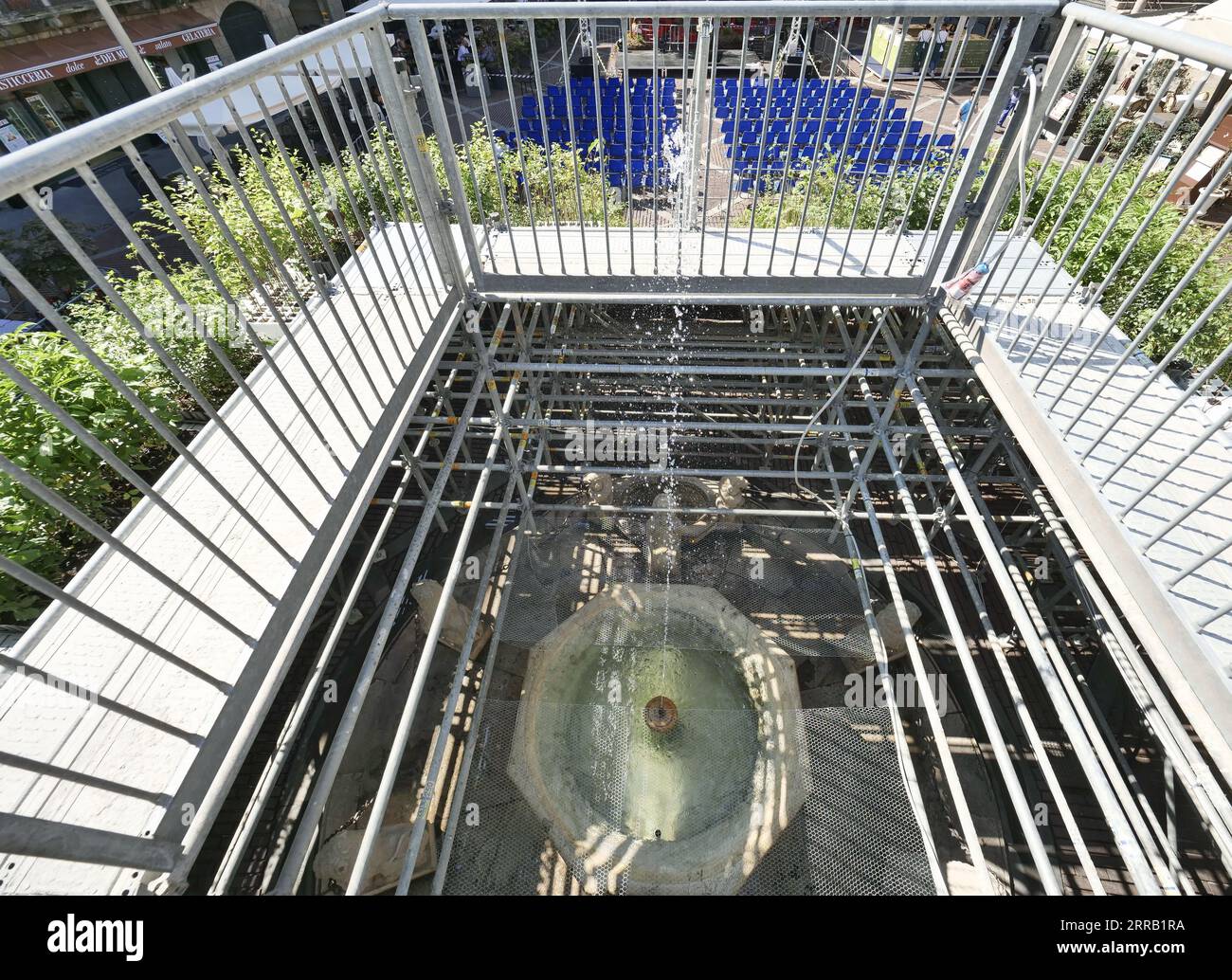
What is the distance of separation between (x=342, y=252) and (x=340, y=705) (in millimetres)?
7262

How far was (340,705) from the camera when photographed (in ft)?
19.9

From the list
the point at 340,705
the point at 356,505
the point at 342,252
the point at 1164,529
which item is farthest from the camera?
the point at 342,252

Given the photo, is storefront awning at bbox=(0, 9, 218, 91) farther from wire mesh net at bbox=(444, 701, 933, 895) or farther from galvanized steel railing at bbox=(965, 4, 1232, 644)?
galvanized steel railing at bbox=(965, 4, 1232, 644)

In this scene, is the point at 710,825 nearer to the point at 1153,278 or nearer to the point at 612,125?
the point at 1153,278

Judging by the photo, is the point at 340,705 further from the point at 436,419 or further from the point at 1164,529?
the point at 1164,529

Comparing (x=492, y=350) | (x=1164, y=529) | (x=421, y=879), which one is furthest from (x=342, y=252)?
(x=1164, y=529)

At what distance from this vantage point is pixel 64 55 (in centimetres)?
1702

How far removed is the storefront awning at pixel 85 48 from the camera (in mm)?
16125

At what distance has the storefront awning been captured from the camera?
16.1 m

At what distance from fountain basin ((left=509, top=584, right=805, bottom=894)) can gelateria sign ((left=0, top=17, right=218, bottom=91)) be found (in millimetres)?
20448

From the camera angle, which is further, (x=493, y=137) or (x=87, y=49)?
(x=87, y=49)

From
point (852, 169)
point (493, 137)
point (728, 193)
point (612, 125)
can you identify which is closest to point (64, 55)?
point (612, 125)

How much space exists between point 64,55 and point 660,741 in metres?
25.3

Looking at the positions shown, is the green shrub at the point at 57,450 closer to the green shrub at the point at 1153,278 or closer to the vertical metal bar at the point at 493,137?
the vertical metal bar at the point at 493,137
